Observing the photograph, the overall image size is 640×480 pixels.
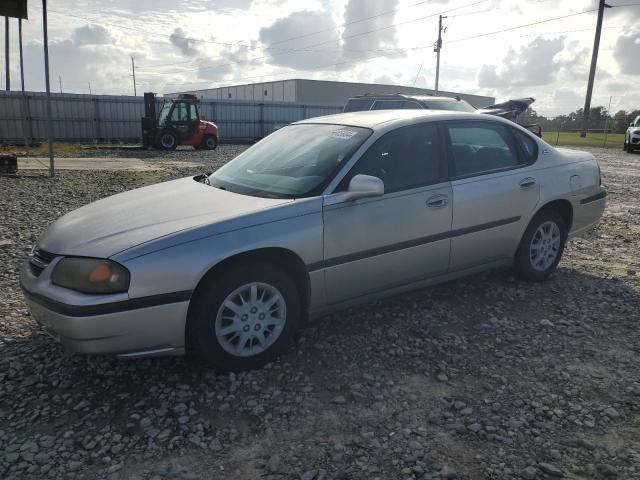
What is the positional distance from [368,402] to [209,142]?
21.3 m

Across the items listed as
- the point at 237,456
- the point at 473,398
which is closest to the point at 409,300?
the point at 473,398

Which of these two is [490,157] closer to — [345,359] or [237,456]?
[345,359]

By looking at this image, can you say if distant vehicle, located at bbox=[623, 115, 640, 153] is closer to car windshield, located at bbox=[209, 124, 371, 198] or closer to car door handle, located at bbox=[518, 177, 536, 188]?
car door handle, located at bbox=[518, 177, 536, 188]

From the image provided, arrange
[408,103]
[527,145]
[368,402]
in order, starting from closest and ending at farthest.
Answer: [368,402] < [527,145] < [408,103]

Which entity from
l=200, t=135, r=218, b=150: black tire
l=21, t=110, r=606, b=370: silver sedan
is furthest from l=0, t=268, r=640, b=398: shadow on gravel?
l=200, t=135, r=218, b=150: black tire

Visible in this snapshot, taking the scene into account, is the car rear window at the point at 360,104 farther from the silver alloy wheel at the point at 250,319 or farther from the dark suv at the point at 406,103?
Result: the silver alloy wheel at the point at 250,319

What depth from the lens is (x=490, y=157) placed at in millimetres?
4387

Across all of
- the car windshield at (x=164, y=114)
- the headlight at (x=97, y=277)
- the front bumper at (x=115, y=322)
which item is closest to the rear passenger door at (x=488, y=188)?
the front bumper at (x=115, y=322)

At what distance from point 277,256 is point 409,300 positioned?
64.1 inches

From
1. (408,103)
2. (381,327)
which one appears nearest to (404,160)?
(381,327)

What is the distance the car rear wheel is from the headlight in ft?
67.6

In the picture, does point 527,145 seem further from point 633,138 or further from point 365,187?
point 633,138

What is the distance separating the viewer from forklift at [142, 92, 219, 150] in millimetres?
22031

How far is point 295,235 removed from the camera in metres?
3.24
